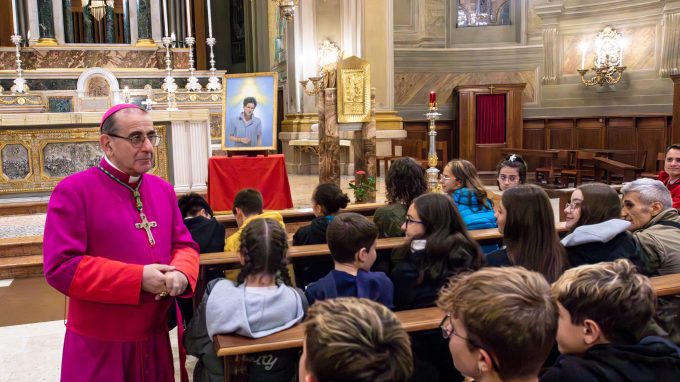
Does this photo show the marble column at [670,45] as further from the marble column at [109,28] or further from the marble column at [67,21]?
the marble column at [67,21]

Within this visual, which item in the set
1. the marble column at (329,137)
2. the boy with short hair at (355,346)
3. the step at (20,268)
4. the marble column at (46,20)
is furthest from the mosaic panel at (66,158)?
the boy with short hair at (355,346)

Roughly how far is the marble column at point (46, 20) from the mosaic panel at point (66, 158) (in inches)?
197

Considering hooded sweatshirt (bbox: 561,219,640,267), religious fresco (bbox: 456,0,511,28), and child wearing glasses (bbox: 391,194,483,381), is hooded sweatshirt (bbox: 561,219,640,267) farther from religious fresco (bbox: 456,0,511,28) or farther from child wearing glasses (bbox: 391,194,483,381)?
religious fresco (bbox: 456,0,511,28)

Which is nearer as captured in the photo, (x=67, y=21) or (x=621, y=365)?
(x=621, y=365)

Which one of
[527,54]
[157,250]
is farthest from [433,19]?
[157,250]

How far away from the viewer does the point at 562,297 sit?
1.74 metres

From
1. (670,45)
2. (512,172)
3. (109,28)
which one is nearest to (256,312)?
(512,172)

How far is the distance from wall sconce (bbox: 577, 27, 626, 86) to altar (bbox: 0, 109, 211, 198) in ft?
28.8

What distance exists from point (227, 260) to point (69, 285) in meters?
1.38

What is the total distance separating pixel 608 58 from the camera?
12.9 meters

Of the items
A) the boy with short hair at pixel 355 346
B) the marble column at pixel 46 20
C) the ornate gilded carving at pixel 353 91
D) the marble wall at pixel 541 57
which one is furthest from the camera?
the marble wall at pixel 541 57

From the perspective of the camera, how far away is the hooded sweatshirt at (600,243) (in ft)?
8.97

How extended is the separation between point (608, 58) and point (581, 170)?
3.16 metres

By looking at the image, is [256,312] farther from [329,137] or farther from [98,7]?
[98,7]
